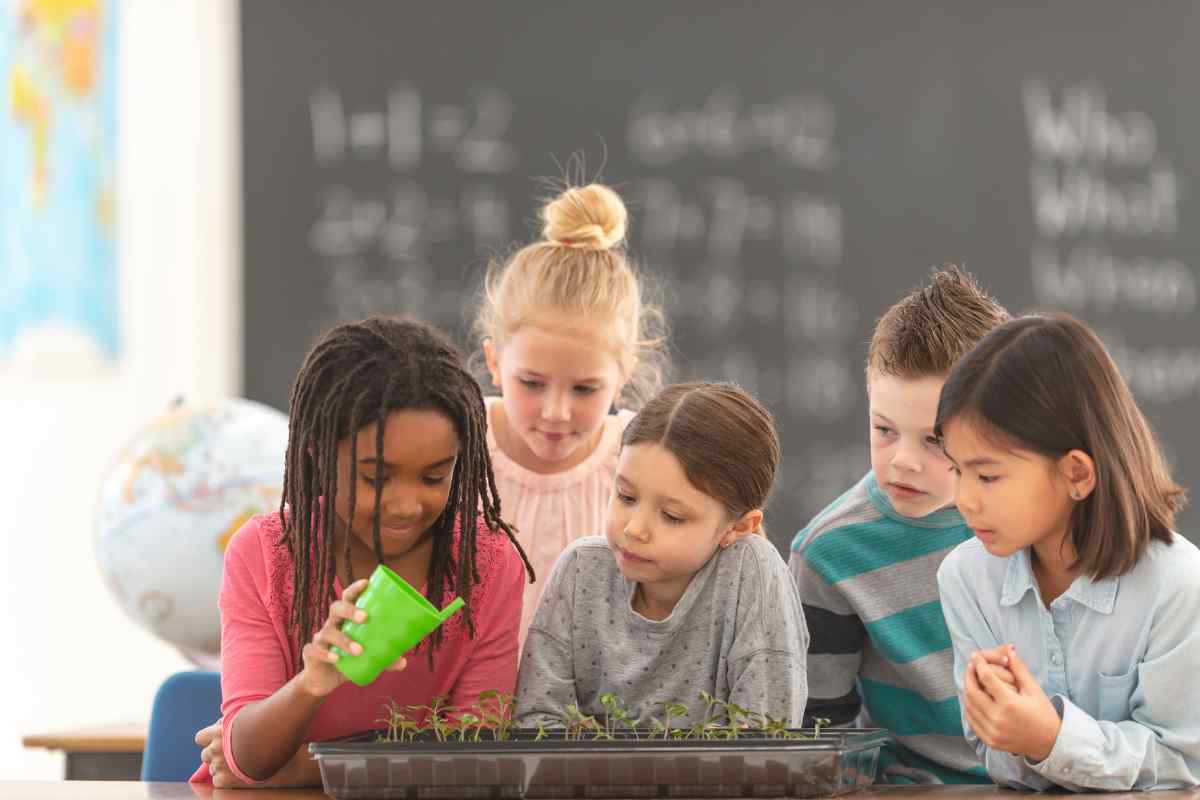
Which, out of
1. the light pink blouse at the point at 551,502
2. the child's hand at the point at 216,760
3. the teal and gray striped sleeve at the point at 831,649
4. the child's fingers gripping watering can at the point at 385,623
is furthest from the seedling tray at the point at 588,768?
the light pink blouse at the point at 551,502

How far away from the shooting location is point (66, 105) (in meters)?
3.86

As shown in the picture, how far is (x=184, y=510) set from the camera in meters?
2.62

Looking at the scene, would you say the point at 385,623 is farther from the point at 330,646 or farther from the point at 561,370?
the point at 561,370

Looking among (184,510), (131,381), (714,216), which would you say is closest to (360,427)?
(184,510)

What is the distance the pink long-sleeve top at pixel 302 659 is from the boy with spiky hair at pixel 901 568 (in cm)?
39

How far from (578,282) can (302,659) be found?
30.9 inches

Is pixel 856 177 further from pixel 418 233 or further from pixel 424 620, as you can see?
pixel 424 620

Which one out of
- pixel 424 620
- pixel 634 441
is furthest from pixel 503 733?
pixel 634 441

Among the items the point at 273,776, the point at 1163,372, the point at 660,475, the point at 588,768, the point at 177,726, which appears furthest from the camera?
the point at 1163,372

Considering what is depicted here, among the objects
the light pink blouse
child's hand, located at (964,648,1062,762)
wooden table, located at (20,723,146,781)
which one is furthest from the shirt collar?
wooden table, located at (20,723,146,781)

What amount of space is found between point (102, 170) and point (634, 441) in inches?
106

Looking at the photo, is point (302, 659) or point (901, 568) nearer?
point (302, 659)

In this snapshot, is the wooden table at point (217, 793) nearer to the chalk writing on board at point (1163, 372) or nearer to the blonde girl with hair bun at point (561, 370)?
the blonde girl with hair bun at point (561, 370)

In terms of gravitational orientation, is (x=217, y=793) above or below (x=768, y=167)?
below
